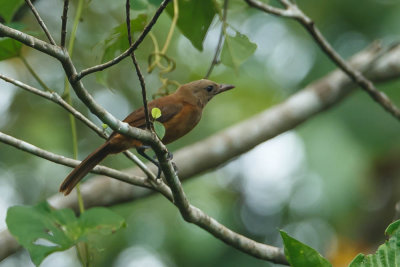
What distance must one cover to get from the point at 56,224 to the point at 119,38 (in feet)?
3.18

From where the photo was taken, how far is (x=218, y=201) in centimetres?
762

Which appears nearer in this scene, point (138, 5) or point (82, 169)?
point (138, 5)

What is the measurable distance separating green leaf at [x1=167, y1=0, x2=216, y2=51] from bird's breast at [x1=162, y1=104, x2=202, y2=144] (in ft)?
1.58

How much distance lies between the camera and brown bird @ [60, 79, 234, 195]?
135 inches

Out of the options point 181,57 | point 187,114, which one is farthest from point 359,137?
point 187,114

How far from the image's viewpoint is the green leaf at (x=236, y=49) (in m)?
3.53

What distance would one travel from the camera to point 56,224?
324cm

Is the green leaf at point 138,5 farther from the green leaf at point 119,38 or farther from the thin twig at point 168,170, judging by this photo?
the thin twig at point 168,170

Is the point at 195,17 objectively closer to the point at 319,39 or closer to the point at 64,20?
the point at 319,39

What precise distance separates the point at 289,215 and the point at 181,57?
2.50 m

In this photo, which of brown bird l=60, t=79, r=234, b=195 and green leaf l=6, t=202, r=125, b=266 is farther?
brown bird l=60, t=79, r=234, b=195

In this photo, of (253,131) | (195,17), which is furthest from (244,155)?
(195,17)

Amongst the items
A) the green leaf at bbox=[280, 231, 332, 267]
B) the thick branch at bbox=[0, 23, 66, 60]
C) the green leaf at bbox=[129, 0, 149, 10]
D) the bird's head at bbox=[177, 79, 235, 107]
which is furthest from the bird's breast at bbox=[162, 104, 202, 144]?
the green leaf at bbox=[280, 231, 332, 267]

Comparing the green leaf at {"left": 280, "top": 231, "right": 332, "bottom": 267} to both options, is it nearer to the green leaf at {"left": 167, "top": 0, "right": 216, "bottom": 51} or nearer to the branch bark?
the green leaf at {"left": 167, "top": 0, "right": 216, "bottom": 51}
